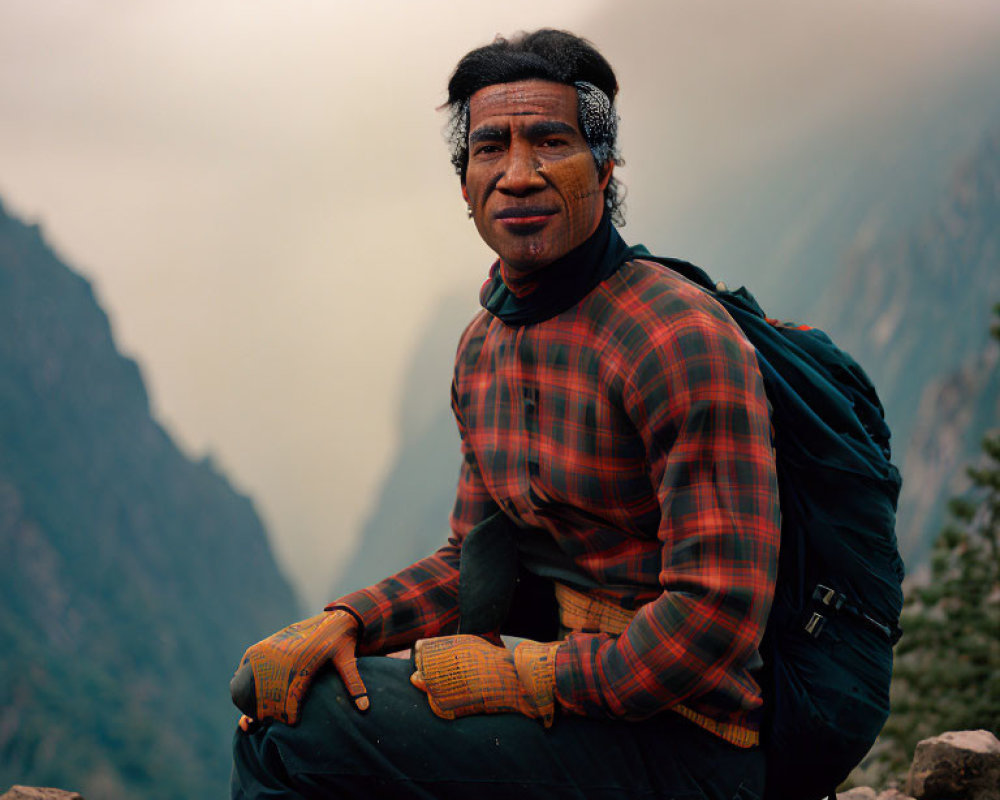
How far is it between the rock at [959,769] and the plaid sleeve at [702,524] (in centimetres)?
166

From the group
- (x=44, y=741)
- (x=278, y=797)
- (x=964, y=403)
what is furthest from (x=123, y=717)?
(x=278, y=797)

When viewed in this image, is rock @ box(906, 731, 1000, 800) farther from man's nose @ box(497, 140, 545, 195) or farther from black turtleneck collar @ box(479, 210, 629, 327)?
man's nose @ box(497, 140, 545, 195)

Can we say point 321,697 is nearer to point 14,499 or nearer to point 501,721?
point 501,721

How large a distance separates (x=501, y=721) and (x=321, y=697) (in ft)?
1.13

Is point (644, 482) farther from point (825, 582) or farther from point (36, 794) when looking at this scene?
point (36, 794)

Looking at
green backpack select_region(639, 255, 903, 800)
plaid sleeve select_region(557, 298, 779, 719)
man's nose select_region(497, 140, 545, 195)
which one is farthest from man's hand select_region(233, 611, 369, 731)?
man's nose select_region(497, 140, 545, 195)

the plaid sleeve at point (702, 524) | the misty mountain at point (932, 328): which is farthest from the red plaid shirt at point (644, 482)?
the misty mountain at point (932, 328)

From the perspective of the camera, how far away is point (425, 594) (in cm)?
A: 213

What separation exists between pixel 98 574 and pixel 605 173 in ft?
132

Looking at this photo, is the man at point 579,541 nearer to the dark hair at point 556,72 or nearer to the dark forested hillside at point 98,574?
the dark hair at point 556,72

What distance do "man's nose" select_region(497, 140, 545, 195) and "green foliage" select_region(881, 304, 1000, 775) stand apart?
166 inches

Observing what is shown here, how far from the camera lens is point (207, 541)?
170 feet

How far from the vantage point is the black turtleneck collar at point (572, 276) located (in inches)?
73.4

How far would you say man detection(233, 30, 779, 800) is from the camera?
1.61 meters
